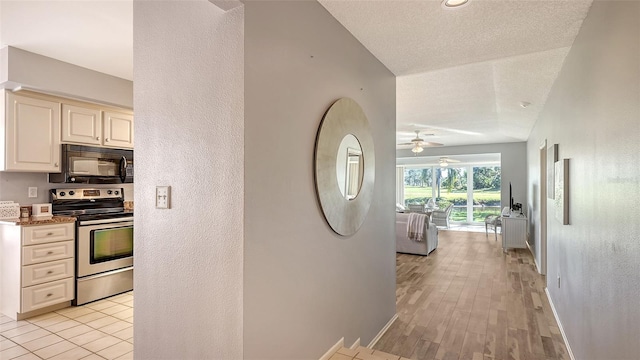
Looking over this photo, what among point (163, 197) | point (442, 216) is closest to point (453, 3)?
point (163, 197)

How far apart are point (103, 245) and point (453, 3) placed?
4.01m

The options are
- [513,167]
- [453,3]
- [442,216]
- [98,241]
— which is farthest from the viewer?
[442,216]

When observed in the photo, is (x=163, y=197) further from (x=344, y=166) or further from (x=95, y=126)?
(x=95, y=126)

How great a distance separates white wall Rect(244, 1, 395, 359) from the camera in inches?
57.9

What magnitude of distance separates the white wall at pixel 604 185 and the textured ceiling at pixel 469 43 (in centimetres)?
23

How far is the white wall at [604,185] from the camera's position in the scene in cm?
136

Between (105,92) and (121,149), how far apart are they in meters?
0.73

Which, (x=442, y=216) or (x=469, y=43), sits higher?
(x=469, y=43)

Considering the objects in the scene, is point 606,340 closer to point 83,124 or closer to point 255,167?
point 255,167

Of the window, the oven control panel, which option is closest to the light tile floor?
the oven control panel

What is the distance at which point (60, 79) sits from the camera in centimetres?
332

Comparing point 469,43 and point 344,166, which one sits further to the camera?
point 469,43

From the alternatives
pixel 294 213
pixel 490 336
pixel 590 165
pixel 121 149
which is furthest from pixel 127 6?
pixel 490 336

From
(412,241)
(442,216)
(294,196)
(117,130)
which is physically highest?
(117,130)
